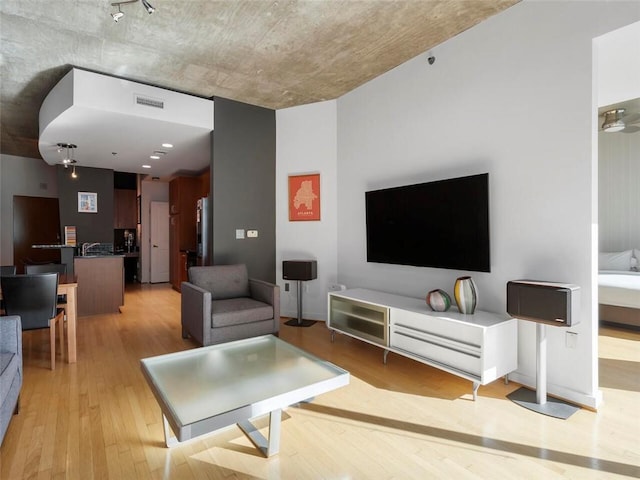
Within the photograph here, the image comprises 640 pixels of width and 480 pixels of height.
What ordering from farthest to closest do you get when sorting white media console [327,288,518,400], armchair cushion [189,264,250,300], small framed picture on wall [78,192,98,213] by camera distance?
small framed picture on wall [78,192,98,213] < armchair cushion [189,264,250,300] < white media console [327,288,518,400]

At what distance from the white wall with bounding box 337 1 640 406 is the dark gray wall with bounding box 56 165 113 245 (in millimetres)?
6011

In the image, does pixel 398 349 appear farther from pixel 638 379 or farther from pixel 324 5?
pixel 324 5

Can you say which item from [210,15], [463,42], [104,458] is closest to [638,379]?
[463,42]

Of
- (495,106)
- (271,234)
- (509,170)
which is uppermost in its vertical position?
(495,106)

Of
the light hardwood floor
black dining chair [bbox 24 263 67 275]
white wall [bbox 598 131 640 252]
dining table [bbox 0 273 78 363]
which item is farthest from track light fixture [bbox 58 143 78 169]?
white wall [bbox 598 131 640 252]

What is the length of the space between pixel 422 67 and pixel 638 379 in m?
3.52

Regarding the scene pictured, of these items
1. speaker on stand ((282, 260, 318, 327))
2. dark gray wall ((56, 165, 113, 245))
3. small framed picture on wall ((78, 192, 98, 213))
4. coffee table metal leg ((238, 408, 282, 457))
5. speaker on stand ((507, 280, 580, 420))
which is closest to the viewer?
coffee table metal leg ((238, 408, 282, 457))

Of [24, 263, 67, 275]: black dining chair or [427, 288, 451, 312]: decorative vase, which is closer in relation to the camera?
[427, 288, 451, 312]: decorative vase

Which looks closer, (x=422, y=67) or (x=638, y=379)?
(x=638, y=379)

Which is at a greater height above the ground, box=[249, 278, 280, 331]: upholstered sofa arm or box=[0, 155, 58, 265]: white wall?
box=[0, 155, 58, 265]: white wall

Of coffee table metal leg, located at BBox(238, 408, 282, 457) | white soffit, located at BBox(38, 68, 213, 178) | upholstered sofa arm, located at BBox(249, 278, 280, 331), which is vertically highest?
white soffit, located at BBox(38, 68, 213, 178)

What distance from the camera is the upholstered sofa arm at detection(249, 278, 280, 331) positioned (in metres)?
3.77

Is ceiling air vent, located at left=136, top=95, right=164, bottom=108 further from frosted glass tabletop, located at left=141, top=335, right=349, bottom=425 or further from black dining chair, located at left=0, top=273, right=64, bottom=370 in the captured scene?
frosted glass tabletop, located at left=141, top=335, right=349, bottom=425

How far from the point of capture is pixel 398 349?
10.1ft
